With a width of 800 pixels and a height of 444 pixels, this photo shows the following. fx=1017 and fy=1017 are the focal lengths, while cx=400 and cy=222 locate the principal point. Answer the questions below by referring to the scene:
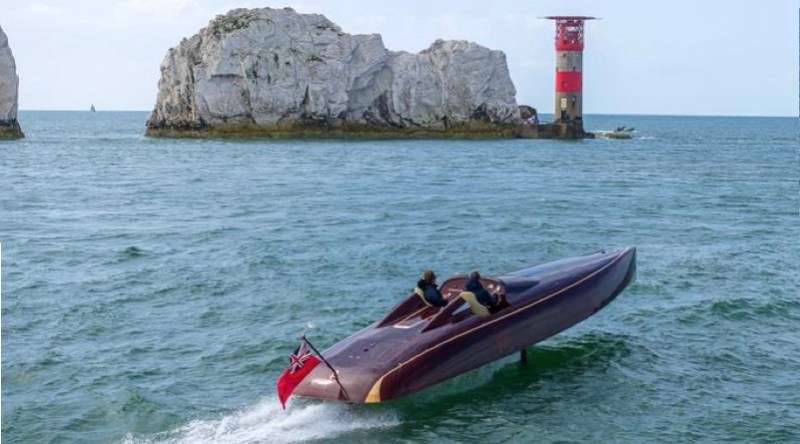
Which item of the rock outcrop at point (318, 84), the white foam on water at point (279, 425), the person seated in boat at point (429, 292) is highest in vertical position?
the rock outcrop at point (318, 84)

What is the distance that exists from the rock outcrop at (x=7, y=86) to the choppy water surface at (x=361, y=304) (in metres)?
48.2

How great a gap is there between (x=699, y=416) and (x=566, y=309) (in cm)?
415

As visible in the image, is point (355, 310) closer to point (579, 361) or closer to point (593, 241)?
point (579, 361)

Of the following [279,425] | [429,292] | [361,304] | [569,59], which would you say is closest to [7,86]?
[569,59]

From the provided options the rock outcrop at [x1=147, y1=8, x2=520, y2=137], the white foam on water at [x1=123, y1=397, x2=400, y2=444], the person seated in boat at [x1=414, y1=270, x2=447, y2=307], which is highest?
the rock outcrop at [x1=147, y1=8, x2=520, y2=137]

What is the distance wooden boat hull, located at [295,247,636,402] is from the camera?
Result: 17.2m

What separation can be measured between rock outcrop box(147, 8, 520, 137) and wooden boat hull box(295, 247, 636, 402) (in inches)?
3080

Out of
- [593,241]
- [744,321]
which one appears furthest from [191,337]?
[593,241]

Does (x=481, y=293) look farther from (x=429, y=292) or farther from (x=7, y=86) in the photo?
(x=7, y=86)

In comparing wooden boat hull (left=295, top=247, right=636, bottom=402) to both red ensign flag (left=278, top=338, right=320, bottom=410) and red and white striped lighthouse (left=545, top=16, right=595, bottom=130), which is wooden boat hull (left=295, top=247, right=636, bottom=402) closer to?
red ensign flag (left=278, top=338, right=320, bottom=410)

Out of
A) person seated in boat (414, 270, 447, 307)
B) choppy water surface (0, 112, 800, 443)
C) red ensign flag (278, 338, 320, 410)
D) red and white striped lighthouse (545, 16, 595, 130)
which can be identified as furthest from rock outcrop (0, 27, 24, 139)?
red ensign flag (278, 338, 320, 410)

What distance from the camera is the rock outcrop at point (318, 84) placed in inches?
3853

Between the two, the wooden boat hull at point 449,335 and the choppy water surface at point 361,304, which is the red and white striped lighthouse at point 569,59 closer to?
the choppy water surface at point 361,304

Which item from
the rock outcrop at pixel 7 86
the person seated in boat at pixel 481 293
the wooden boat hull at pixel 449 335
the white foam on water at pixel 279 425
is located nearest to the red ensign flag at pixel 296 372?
the wooden boat hull at pixel 449 335
